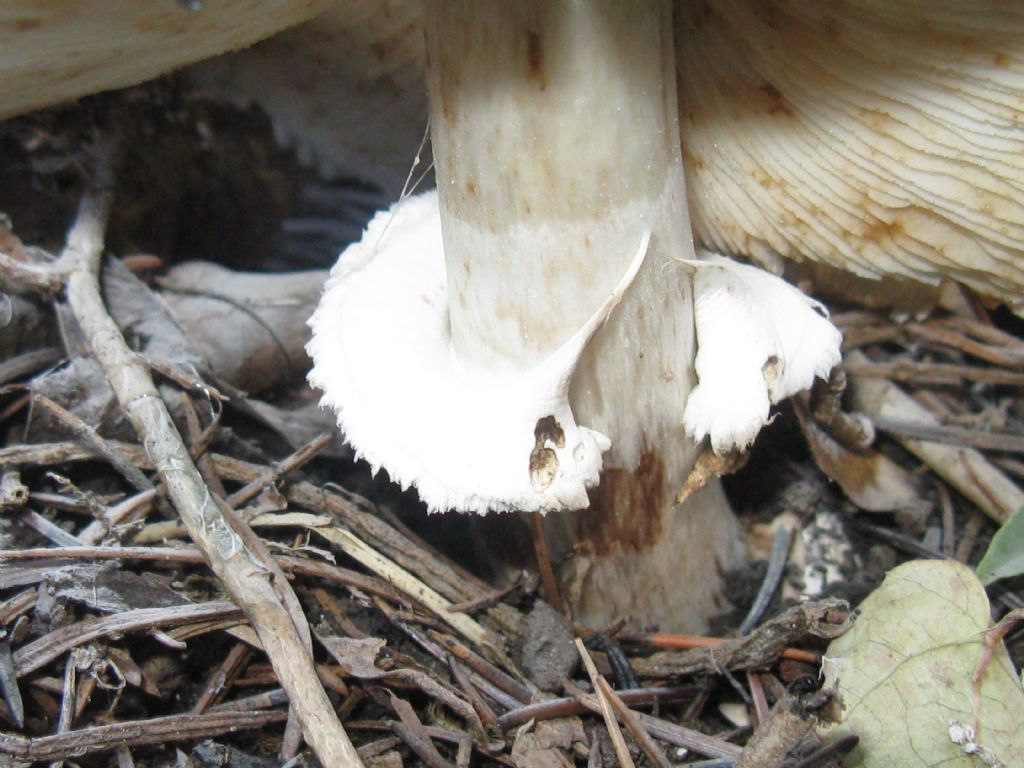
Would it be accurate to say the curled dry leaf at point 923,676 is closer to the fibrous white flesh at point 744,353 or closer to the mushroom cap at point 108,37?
the fibrous white flesh at point 744,353

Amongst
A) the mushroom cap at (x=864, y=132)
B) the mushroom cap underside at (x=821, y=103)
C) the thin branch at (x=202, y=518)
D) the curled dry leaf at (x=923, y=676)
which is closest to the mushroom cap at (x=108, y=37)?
the mushroom cap underside at (x=821, y=103)

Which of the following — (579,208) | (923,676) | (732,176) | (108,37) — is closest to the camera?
(108,37)

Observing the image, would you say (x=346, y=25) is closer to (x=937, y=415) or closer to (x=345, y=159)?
(x=345, y=159)

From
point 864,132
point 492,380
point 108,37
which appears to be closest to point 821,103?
point 864,132

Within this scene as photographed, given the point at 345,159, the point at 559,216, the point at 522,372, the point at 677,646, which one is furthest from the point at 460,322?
the point at 345,159

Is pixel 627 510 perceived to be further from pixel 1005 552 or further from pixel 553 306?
pixel 1005 552

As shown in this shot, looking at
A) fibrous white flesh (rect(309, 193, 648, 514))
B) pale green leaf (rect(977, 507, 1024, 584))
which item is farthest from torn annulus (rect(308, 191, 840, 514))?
pale green leaf (rect(977, 507, 1024, 584))

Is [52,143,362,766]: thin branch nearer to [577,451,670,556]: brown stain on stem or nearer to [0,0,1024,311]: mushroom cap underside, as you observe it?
[0,0,1024,311]: mushroom cap underside
